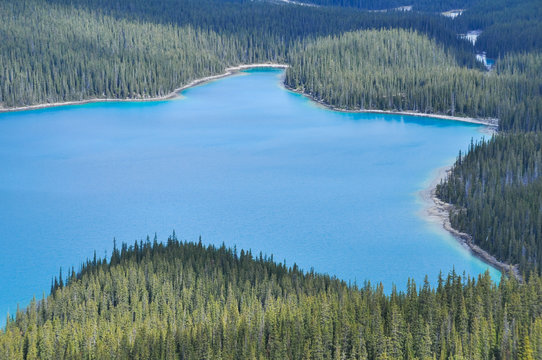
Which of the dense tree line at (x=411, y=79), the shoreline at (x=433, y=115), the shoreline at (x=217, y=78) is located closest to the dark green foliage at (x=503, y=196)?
the dense tree line at (x=411, y=79)

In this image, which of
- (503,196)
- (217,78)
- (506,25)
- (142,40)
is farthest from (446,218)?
(506,25)

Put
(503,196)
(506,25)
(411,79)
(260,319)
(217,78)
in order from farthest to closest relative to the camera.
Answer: (506,25)
(217,78)
(411,79)
(503,196)
(260,319)

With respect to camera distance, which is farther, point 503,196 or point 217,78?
point 217,78

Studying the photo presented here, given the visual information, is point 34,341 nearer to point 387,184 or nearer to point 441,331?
point 441,331

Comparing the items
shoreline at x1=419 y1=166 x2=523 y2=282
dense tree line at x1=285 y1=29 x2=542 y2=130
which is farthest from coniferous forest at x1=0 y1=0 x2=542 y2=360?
shoreline at x1=419 y1=166 x2=523 y2=282

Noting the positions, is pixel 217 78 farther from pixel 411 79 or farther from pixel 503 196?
pixel 503 196

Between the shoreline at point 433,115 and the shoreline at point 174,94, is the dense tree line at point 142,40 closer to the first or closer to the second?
the shoreline at point 174,94
